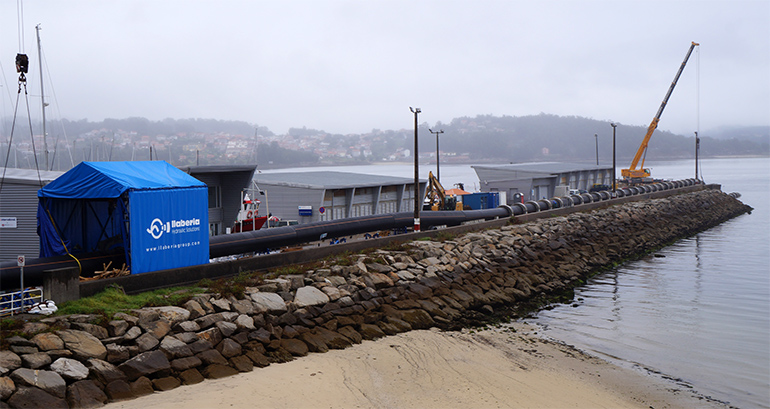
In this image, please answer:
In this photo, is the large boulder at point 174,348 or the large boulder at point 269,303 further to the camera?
the large boulder at point 269,303

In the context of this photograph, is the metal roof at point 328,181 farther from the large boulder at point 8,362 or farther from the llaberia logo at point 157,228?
the large boulder at point 8,362

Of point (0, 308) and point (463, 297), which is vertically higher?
point (0, 308)

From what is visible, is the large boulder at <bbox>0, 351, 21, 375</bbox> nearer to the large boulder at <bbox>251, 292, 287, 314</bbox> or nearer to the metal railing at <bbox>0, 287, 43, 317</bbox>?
the metal railing at <bbox>0, 287, 43, 317</bbox>

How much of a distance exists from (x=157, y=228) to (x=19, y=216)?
9.84 metres

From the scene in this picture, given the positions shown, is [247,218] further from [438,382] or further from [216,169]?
[438,382]

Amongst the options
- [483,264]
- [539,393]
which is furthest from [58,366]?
[483,264]

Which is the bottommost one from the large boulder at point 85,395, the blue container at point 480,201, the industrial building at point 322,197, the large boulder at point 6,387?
the large boulder at point 85,395

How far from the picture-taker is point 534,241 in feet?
116

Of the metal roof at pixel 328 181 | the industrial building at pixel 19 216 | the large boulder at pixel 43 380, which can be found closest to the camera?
the large boulder at pixel 43 380

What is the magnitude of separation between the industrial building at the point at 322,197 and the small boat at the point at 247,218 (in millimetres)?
1678

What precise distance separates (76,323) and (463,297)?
14.9 meters

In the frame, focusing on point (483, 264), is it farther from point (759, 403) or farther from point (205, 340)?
point (205, 340)

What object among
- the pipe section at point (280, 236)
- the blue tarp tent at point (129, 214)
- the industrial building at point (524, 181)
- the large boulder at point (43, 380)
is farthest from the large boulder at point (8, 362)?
the industrial building at point (524, 181)

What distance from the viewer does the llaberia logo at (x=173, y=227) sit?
1809 cm
